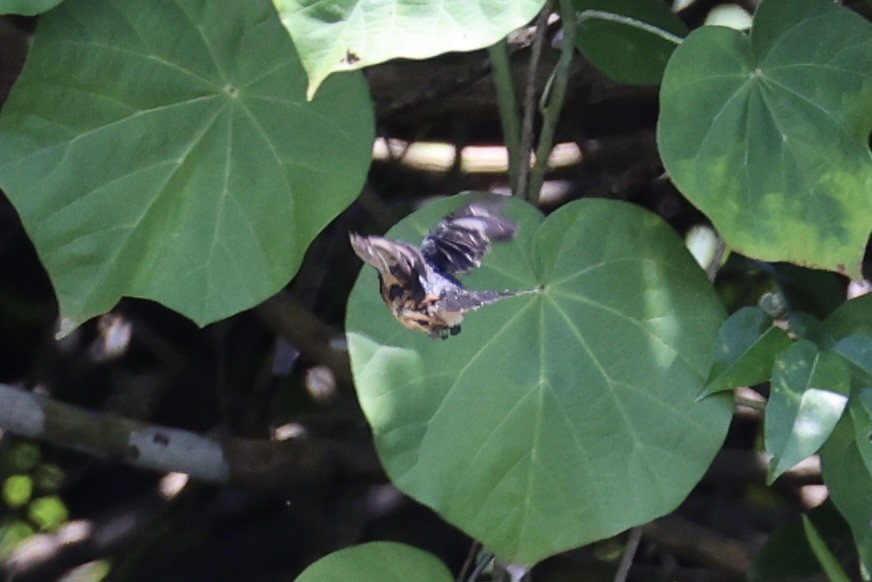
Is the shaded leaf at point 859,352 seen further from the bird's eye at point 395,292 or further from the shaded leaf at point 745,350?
the bird's eye at point 395,292

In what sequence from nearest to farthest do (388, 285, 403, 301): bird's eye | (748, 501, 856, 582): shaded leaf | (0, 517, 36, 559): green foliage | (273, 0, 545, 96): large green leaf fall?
(273, 0, 545, 96): large green leaf, (388, 285, 403, 301): bird's eye, (748, 501, 856, 582): shaded leaf, (0, 517, 36, 559): green foliage

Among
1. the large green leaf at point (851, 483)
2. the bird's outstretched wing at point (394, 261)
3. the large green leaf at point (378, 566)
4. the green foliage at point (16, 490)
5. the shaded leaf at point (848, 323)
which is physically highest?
the bird's outstretched wing at point (394, 261)

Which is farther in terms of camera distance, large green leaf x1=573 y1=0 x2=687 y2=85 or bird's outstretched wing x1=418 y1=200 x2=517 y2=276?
large green leaf x1=573 y1=0 x2=687 y2=85

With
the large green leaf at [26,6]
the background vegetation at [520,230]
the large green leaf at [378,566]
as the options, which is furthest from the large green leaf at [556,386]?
the large green leaf at [26,6]

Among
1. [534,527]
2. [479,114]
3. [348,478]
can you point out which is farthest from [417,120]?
[534,527]

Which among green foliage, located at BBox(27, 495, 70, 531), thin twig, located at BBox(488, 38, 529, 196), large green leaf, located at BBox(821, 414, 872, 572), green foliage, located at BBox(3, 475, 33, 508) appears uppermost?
thin twig, located at BBox(488, 38, 529, 196)

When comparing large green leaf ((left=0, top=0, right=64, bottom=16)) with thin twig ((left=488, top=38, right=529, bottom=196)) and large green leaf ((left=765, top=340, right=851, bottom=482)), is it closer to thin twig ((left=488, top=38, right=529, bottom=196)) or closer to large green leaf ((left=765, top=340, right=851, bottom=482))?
thin twig ((left=488, top=38, right=529, bottom=196))

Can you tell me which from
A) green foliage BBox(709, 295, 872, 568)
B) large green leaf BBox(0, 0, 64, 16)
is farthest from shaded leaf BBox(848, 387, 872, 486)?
large green leaf BBox(0, 0, 64, 16)
